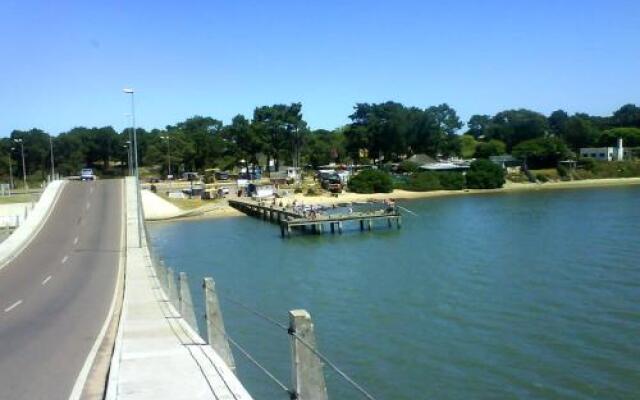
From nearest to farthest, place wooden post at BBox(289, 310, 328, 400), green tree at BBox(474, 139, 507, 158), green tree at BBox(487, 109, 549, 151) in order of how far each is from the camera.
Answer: wooden post at BBox(289, 310, 328, 400) → green tree at BBox(474, 139, 507, 158) → green tree at BBox(487, 109, 549, 151)

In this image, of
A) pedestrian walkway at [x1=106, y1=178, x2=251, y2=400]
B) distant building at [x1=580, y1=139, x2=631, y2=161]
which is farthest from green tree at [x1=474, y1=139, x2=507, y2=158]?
pedestrian walkway at [x1=106, y1=178, x2=251, y2=400]

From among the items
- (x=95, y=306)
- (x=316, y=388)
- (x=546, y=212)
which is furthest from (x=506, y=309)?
(x=546, y=212)

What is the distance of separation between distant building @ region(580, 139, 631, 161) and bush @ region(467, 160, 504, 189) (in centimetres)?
4702

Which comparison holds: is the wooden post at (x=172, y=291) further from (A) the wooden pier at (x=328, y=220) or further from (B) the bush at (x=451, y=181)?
(B) the bush at (x=451, y=181)

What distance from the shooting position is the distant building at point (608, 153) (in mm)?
174000

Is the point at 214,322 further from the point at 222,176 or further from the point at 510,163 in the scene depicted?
the point at 510,163

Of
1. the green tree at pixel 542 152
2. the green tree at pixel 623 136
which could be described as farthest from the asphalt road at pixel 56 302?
the green tree at pixel 623 136

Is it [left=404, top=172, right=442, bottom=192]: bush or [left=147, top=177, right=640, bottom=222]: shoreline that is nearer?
[left=147, top=177, right=640, bottom=222]: shoreline

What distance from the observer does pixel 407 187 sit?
13475cm

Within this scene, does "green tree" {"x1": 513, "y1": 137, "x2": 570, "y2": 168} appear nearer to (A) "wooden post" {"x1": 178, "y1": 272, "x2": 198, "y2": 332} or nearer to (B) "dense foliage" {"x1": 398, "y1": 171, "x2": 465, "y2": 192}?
(B) "dense foliage" {"x1": 398, "y1": 171, "x2": 465, "y2": 192}

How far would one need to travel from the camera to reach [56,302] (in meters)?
25.5

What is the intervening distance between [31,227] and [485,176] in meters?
102

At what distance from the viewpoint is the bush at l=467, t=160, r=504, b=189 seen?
138625mm

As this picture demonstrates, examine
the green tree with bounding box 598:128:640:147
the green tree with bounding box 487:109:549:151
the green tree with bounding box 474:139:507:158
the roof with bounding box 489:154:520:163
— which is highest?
the green tree with bounding box 487:109:549:151
